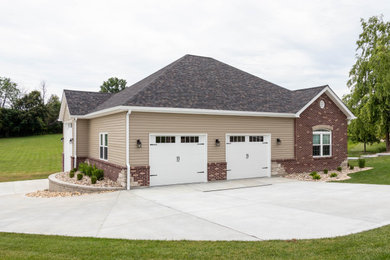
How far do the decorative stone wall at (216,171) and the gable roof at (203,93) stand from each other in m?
2.58

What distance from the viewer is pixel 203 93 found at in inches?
612

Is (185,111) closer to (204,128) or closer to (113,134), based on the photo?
(204,128)

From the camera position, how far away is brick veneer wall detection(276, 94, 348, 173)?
56.5 ft

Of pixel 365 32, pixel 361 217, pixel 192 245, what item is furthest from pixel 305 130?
pixel 365 32

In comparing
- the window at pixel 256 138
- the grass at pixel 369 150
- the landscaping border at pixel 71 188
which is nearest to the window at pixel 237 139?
the window at pixel 256 138

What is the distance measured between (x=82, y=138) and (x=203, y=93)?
26.9 feet

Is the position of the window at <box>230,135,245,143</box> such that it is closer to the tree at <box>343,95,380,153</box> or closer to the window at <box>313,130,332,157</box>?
the window at <box>313,130,332,157</box>

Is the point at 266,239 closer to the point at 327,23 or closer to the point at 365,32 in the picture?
the point at 327,23

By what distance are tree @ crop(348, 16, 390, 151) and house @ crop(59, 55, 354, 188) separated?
1388 cm

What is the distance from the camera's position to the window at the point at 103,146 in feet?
52.4

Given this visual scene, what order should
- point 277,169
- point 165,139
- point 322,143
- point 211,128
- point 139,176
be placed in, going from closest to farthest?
point 139,176, point 165,139, point 211,128, point 277,169, point 322,143

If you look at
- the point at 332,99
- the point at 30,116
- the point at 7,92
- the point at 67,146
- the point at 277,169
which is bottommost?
the point at 277,169

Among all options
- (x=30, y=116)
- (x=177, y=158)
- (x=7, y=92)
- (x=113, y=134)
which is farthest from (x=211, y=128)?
(x=7, y=92)

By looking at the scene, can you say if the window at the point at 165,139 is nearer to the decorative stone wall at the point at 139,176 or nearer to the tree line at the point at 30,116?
the decorative stone wall at the point at 139,176
